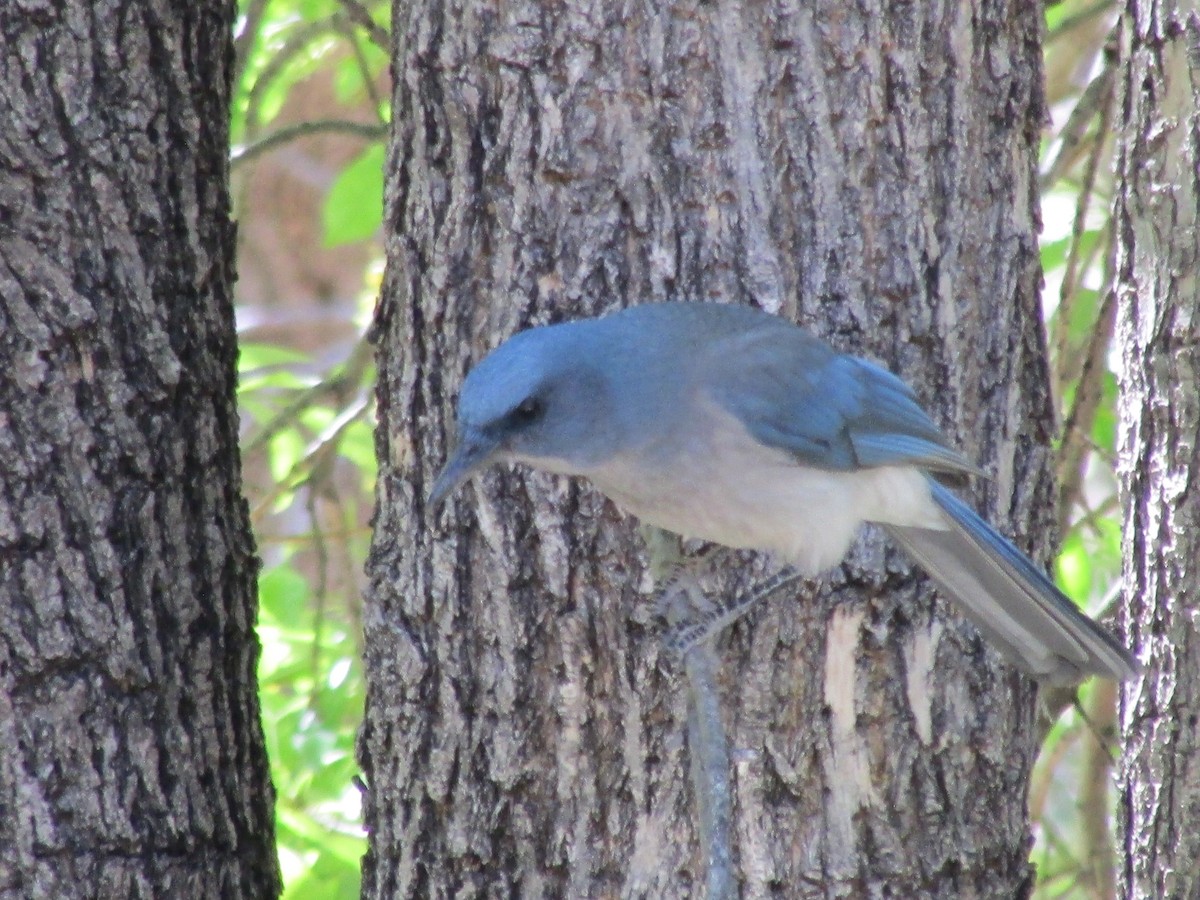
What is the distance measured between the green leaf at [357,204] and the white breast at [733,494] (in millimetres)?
2062

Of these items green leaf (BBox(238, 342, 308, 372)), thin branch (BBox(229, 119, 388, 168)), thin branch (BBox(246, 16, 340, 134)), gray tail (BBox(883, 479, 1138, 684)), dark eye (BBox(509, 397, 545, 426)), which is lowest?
gray tail (BBox(883, 479, 1138, 684))

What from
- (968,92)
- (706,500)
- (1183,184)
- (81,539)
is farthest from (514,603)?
(1183,184)

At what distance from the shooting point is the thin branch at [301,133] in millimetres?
3916

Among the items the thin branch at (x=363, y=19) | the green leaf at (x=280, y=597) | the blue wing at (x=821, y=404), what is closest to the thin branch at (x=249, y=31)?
the thin branch at (x=363, y=19)

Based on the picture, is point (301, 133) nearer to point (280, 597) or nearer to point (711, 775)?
point (280, 597)

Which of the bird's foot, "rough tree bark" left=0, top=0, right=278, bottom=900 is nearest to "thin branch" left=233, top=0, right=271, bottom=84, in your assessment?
"rough tree bark" left=0, top=0, right=278, bottom=900

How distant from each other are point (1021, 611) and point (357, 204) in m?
2.42

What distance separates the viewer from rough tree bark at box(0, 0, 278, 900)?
101 inches

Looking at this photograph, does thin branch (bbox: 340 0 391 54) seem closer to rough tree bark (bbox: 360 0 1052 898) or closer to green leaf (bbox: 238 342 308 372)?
rough tree bark (bbox: 360 0 1052 898)

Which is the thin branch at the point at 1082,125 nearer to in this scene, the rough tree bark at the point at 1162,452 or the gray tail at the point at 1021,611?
the rough tree bark at the point at 1162,452

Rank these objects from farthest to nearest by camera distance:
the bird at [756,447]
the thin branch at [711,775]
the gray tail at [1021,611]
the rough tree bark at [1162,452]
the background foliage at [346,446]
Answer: the background foliage at [346,446] → the rough tree bark at [1162,452] → the gray tail at [1021,611] → the bird at [756,447] → the thin branch at [711,775]

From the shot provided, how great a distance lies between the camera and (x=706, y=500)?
252 centimetres

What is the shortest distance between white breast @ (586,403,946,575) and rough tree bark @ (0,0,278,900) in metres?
0.82

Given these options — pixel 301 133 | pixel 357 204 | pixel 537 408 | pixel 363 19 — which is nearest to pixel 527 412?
pixel 537 408
